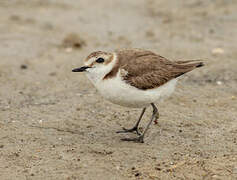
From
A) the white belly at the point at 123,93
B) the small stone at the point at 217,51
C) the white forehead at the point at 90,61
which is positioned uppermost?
the white forehead at the point at 90,61

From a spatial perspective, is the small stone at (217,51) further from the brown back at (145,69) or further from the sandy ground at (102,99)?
the brown back at (145,69)

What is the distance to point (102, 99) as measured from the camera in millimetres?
8398

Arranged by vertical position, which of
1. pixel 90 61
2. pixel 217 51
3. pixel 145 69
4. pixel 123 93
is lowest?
pixel 217 51

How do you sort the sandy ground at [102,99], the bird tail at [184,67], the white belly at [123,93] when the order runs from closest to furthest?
1. the sandy ground at [102,99]
2. the white belly at [123,93]
3. the bird tail at [184,67]

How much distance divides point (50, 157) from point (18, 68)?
14.4 feet

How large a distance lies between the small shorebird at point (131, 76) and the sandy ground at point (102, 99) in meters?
0.75

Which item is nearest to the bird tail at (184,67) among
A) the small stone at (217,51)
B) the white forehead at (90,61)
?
the white forehead at (90,61)

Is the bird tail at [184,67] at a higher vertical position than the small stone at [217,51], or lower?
higher

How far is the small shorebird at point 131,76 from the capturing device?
630 cm

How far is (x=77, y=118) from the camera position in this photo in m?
7.55

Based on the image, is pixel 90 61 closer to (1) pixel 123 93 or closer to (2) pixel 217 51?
(1) pixel 123 93

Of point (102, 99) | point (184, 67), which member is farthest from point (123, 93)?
point (102, 99)

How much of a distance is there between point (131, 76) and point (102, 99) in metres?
2.08

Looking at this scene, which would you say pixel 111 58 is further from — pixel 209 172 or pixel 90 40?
pixel 90 40
